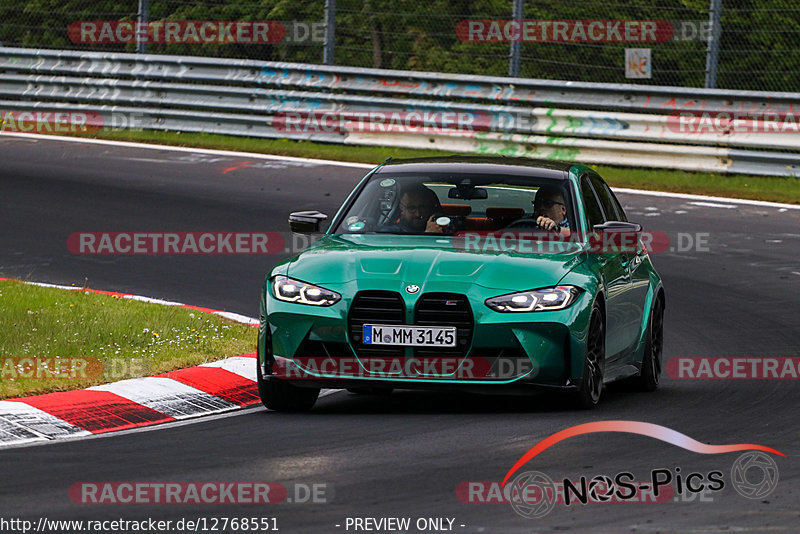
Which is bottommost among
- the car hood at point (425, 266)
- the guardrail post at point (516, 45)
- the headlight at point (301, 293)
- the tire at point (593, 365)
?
the tire at point (593, 365)

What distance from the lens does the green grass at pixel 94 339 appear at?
9008 millimetres

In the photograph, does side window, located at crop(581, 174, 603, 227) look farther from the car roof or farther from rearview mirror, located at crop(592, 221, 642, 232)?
rearview mirror, located at crop(592, 221, 642, 232)

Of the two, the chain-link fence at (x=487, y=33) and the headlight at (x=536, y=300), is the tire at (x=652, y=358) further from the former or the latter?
the chain-link fence at (x=487, y=33)

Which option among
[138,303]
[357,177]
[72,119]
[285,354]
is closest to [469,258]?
[285,354]

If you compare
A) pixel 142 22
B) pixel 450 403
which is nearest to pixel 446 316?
pixel 450 403

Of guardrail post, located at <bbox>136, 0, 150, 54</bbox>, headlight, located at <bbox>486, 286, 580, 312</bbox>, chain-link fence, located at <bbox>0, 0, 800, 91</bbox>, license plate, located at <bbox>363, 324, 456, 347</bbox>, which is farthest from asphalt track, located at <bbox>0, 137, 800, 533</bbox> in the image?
guardrail post, located at <bbox>136, 0, 150, 54</bbox>

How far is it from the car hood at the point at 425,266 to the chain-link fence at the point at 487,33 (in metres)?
11.1

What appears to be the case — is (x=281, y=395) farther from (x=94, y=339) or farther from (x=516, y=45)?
(x=516, y=45)

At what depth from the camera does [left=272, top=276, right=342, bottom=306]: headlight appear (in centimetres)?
834

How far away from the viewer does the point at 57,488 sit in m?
6.38

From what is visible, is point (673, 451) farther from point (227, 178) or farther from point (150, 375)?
point (227, 178)

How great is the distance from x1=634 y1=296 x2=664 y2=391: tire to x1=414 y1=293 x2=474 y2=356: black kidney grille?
2189 mm

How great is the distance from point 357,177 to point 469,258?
10.8 meters

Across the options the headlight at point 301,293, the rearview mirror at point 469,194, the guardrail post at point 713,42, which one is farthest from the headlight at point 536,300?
the guardrail post at point 713,42
